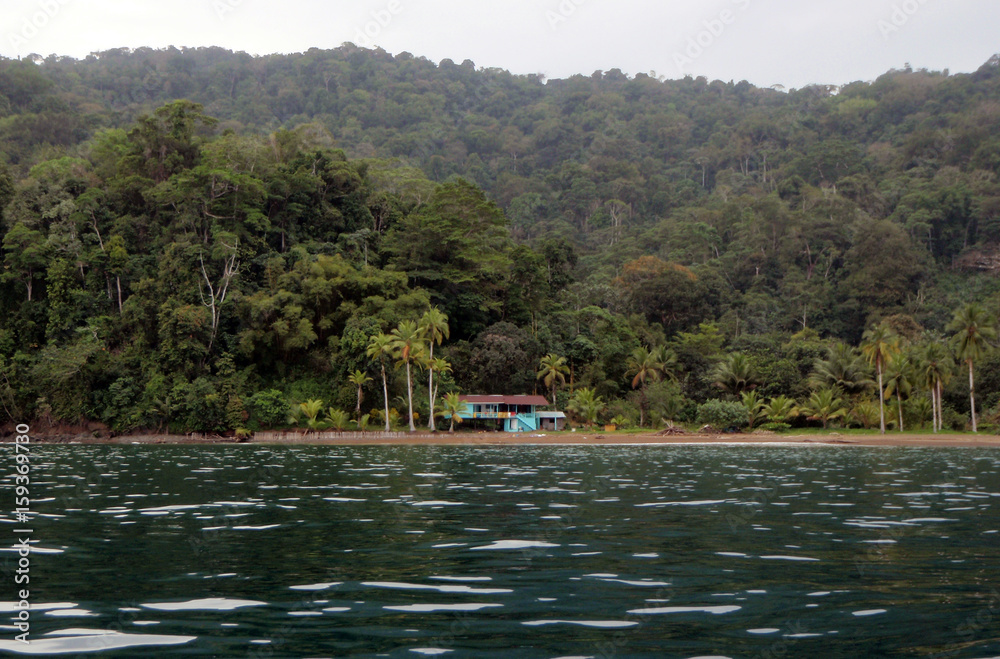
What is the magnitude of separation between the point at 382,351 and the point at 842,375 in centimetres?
3790

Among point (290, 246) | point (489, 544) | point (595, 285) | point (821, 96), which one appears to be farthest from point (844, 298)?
point (821, 96)

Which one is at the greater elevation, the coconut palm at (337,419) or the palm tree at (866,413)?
the coconut palm at (337,419)

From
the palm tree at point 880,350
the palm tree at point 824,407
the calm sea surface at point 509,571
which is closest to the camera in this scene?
the calm sea surface at point 509,571

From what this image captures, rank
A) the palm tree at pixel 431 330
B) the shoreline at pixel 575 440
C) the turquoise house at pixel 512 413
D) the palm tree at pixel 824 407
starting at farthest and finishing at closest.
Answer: the turquoise house at pixel 512 413 → the palm tree at pixel 824 407 → the palm tree at pixel 431 330 → the shoreline at pixel 575 440

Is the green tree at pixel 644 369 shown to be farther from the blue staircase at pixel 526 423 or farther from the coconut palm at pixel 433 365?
the coconut palm at pixel 433 365

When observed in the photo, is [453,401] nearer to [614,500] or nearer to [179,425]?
[179,425]

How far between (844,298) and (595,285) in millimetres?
30375

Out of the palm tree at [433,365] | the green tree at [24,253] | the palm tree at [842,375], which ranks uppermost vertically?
the green tree at [24,253]

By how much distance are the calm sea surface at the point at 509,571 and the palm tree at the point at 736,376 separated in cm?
4730

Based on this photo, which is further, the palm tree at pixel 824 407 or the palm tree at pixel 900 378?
the palm tree at pixel 824 407

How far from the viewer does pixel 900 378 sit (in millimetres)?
62469

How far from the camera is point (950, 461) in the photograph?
35812 millimetres

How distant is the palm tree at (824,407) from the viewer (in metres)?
64.2

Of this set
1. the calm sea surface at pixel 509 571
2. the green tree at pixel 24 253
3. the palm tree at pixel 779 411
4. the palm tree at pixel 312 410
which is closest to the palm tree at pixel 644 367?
the palm tree at pixel 779 411
